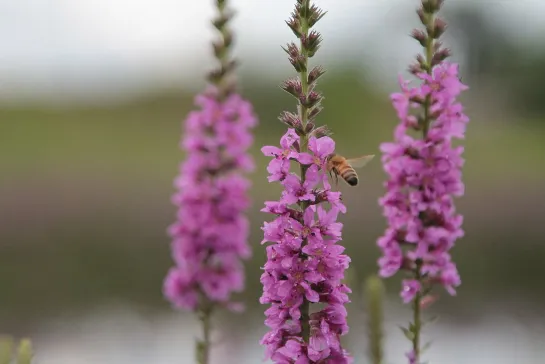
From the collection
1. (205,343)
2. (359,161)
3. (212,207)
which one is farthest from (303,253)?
(212,207)

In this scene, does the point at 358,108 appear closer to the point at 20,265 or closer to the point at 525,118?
the point at 525,118

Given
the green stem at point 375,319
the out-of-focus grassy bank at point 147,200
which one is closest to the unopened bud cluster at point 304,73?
the green stem at point 375,319

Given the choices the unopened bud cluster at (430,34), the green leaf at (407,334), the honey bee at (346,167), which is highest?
the unopened bud cluster at (430,34)

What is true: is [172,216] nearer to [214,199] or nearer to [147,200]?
[147,200]

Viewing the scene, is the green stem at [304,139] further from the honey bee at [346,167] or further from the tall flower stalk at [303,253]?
the honey bee at [346,167]

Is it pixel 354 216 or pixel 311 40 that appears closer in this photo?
pixel 311 40

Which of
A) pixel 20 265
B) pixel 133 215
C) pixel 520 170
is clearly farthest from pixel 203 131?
pixel 520 170
